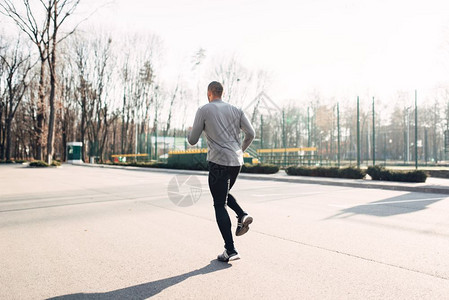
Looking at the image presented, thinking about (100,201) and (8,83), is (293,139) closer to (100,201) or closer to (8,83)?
(100,201)

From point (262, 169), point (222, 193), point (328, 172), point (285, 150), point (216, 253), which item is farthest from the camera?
point (285, 150)

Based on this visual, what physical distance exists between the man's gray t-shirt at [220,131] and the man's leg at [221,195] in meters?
0.10

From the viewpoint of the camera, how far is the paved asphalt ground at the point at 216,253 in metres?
2.95

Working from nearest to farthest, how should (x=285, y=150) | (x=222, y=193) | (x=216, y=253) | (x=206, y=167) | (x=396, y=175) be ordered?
(x=222, y=193)
(x=216, y=253)
(x=396, y=175)
(x=285, y=150)
(x=206, y=167)

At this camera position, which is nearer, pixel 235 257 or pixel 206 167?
→ pixel 235 257

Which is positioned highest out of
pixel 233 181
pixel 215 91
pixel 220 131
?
pixel 215 91

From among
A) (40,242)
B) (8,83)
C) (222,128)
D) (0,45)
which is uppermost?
(0,45)

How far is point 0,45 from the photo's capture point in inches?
1586

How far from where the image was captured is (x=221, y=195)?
3.72 metres

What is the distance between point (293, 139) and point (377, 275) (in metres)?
22.4

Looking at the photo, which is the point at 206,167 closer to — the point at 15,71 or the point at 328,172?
the point at 328,172

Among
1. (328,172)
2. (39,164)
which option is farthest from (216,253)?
(39,164)

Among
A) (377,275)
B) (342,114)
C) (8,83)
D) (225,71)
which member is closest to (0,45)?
(8,83)

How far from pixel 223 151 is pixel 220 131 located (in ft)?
0.76
